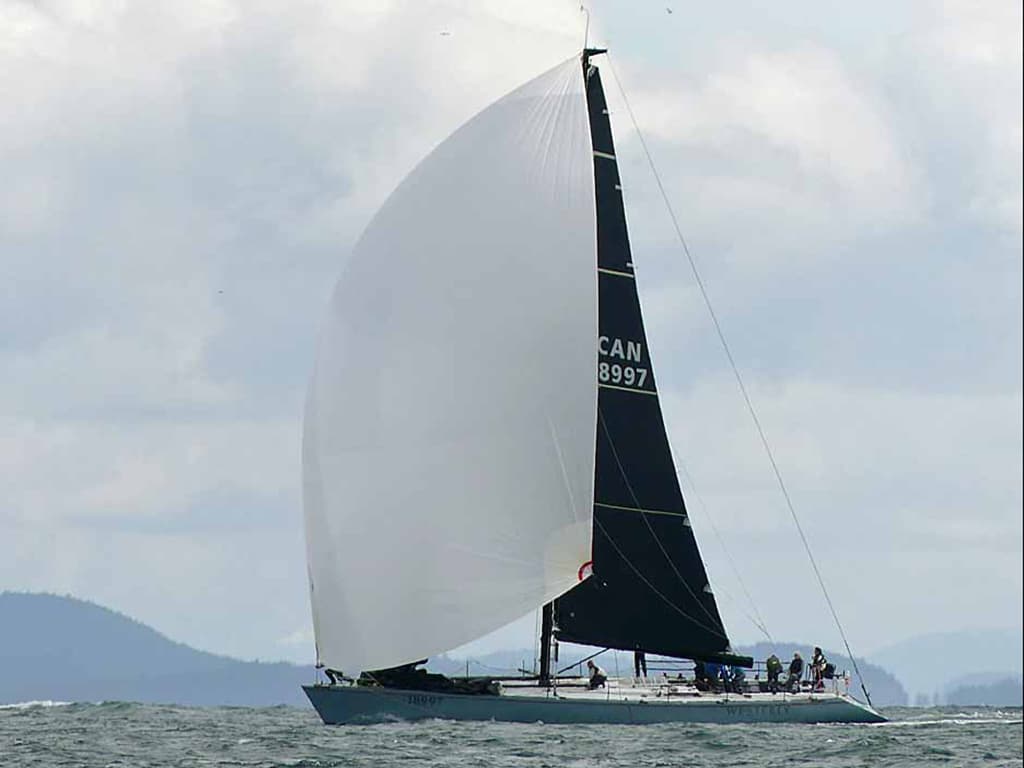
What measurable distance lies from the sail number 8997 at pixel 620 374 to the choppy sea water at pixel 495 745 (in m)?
8.12

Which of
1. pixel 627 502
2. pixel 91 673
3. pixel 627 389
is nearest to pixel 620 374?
pixel 627 389

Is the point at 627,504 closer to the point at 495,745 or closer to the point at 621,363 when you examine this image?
the point at 621,363

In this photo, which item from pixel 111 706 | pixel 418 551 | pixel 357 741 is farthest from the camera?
pixel 111 706

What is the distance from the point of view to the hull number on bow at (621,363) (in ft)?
→ 174

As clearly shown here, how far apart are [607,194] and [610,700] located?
1168 cm

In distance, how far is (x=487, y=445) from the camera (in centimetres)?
4959

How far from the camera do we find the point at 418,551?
4878 cm

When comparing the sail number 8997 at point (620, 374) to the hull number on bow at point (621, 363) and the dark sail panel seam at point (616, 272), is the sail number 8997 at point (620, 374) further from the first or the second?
the dark sail panel seam at point (616, 272)

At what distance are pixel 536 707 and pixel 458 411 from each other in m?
6.40

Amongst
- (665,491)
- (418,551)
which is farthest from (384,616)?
(665,491)

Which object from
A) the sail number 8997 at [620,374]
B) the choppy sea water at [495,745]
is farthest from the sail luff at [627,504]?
the choppy sea water at [495,745]

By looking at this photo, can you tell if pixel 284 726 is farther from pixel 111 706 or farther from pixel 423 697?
pixel 111 706

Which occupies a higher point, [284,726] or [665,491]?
[665,491]

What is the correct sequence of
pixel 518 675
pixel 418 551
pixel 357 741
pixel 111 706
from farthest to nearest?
pixel 111 706, pixel 518 675, pixel 418 551, pixel 357 741
